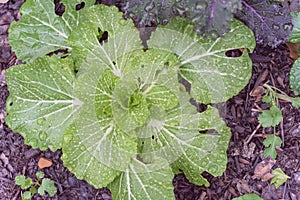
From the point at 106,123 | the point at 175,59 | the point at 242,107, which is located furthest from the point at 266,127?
the point at 106,123

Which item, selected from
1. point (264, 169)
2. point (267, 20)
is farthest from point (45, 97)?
point (264, 169)

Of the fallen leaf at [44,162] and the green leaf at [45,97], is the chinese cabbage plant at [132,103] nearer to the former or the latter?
the green leaf at [45,97]

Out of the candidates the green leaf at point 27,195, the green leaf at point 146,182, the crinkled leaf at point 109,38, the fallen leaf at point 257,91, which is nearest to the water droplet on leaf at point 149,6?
the crinkled leaf at point 109,38

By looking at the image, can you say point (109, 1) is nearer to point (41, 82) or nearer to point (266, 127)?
point (41, 82)

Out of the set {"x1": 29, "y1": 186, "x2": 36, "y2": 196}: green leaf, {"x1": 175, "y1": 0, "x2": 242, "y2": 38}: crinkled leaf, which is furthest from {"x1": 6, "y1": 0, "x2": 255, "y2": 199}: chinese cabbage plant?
{"x1": 29, "y1": 186, "x2": 36, "y2": 196}: green leaf

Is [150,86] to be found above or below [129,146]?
above

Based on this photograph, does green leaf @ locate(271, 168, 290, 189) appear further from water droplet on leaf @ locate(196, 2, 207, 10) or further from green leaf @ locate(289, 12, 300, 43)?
water droplet on leaf @ locate(196, 2, 207, 10)
